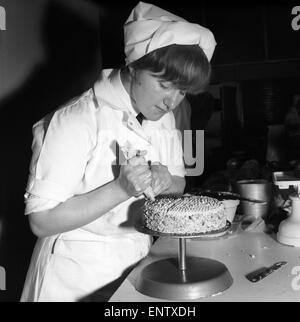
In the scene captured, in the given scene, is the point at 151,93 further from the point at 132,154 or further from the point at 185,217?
the point at 185,217

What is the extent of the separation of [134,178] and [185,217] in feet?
0.56

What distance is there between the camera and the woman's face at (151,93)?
1.19 metres

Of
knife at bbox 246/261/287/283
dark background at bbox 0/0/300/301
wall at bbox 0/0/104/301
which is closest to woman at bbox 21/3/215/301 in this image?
knife at bbox 246/261/287/283

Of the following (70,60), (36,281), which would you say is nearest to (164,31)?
(36,281)

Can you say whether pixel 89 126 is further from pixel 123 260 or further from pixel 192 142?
pixel 192 142

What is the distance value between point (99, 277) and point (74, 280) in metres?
0.08

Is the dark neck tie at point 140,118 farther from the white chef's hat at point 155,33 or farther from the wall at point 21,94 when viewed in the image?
the wall at point 21,94

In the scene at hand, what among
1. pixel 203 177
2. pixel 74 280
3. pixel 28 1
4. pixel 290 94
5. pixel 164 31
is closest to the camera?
pixel 164 31

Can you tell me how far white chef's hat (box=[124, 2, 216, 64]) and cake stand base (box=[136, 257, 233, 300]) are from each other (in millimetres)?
591

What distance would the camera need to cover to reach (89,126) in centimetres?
122

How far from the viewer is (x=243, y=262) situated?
4.17ft

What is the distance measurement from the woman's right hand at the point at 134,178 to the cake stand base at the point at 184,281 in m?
0.22

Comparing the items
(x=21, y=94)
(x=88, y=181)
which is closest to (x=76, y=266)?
(x=88, y=181)

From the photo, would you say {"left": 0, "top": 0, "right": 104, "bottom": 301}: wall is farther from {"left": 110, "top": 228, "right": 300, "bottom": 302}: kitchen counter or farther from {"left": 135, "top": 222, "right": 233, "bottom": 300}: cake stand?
{"left": 135, "top": 222, "right": 233, "bottom": 300}: cake stand
